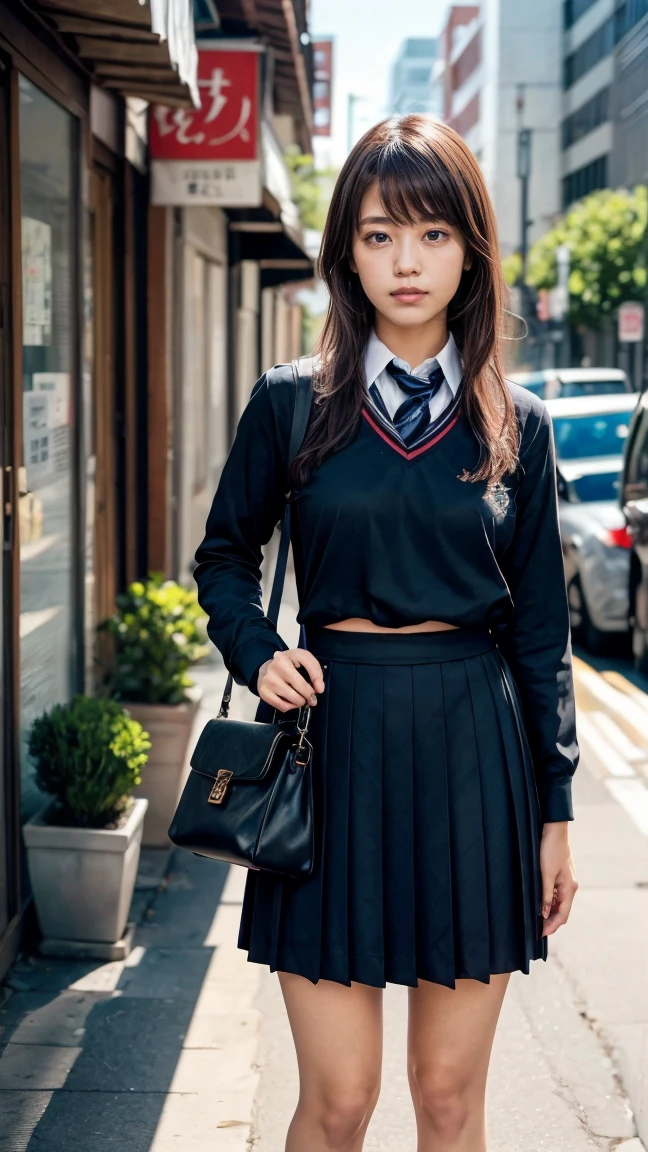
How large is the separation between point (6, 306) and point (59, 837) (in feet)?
4.99

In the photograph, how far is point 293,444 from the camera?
2305 mm

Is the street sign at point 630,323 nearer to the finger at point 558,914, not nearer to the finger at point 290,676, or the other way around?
the finger at point 558,914

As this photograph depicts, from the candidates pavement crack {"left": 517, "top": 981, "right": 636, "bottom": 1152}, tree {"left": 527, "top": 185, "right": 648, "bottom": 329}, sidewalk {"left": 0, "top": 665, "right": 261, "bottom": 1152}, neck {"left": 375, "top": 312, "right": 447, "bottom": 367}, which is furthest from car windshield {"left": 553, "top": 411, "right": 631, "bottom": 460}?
tree {"left": 527, "top": 185, "right": 648, "bottom": 329}

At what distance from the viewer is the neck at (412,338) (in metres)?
2.41

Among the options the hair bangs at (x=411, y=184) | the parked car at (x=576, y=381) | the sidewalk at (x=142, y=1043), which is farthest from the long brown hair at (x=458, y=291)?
the parked car at (x=576, y=381)

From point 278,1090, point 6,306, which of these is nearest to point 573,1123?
point 278,1090

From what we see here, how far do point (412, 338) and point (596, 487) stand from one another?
347 inches

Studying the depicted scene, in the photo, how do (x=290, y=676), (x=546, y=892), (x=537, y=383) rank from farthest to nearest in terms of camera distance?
1. (x=537, y=383)
2. (x=546, y=892)
3. (x=290, y=676)

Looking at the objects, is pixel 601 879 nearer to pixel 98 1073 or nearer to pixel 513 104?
pixel 98 1073

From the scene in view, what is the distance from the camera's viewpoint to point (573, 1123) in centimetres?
343

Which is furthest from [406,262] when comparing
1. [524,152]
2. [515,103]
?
[515,103]

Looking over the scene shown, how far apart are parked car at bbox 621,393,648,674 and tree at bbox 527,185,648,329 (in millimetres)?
30658

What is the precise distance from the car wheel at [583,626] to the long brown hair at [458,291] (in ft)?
25.0

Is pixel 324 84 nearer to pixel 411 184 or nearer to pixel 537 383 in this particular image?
pixel 537 383
